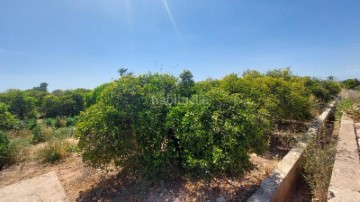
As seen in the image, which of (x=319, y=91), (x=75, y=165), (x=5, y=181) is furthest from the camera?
(x=319, y=91)

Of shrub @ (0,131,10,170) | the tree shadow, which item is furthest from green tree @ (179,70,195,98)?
shrub @ (0,131,10,170)

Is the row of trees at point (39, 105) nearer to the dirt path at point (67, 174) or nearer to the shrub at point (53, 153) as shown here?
the shrub at point (53, 153)

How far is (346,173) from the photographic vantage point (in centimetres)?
361

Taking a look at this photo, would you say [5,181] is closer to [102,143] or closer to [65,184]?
[65,184]

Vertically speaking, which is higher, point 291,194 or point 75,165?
point 75,165

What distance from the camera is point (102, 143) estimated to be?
3.34 metres

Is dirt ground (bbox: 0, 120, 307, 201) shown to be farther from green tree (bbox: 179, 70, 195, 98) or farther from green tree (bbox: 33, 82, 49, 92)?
green tree (bbox: 33, 82, 49, 92)

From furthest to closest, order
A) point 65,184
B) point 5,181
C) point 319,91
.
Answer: point 319,91 < point 5,181 < point 65,184

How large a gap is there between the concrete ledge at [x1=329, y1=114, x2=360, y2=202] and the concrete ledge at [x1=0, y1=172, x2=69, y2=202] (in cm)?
435

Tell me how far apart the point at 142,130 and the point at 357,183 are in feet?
11.6

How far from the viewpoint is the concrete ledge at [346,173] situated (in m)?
3.00

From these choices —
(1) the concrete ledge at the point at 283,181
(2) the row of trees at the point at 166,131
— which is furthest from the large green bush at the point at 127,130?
(1) the concrete ledge at the point at 283,181

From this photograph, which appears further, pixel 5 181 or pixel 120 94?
pixel 5 181

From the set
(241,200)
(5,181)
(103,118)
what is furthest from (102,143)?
(5,181)
